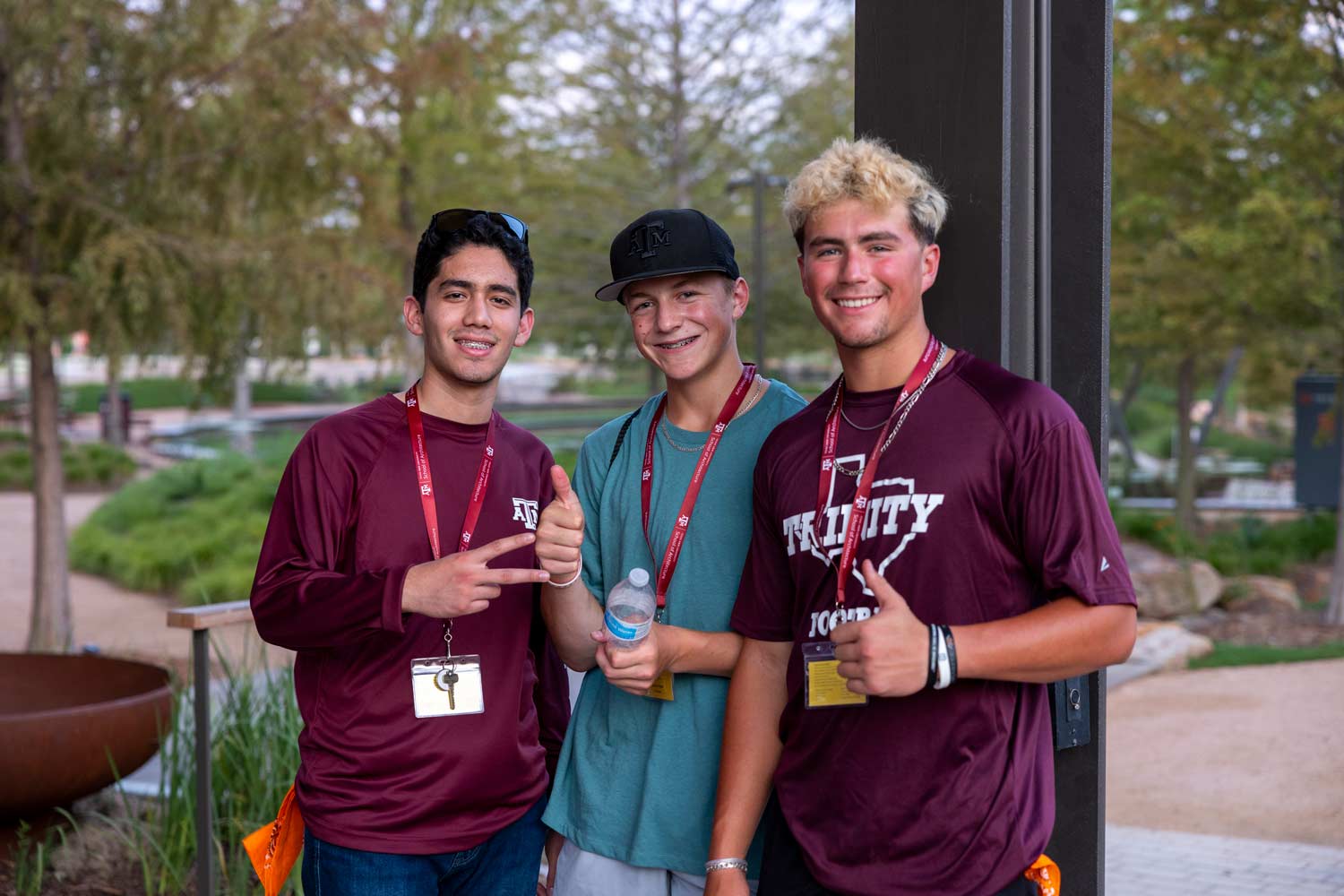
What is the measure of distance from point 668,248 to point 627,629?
31.8 inches

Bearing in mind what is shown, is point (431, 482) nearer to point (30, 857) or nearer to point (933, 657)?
point (933, 657)

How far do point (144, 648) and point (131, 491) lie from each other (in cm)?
844

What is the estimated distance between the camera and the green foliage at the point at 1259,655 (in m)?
11.2

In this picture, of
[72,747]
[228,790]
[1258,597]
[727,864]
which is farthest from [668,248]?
[1258,597]

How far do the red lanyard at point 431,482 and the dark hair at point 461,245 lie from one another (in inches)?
10.3

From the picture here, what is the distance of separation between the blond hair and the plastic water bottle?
0.75 metres

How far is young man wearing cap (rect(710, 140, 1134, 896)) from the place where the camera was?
6.81 feet

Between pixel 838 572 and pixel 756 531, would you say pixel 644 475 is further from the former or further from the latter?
pixel 838 572

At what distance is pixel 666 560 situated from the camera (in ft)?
8.93

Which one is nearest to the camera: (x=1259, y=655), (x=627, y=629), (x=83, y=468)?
(x=627, y=629)

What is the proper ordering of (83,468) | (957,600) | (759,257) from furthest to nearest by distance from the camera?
(83,468) < (759,257) < (957,600)

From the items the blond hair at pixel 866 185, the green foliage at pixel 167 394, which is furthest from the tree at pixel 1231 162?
the green foliage at pixel 167 394

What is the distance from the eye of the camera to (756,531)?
2.47 m

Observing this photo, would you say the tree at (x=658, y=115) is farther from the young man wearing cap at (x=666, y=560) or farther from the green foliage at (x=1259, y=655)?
the young man wearing cap at (x=666, y=560)
